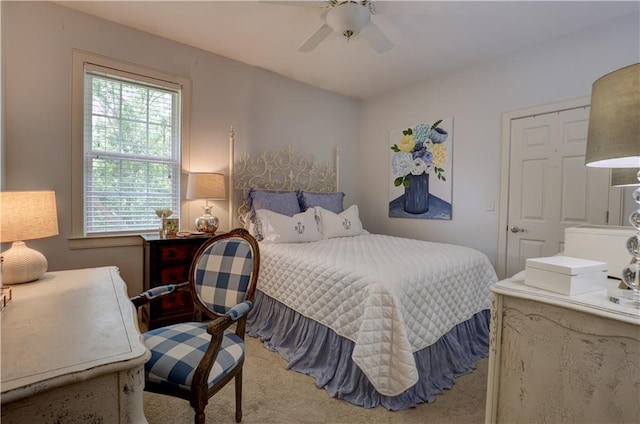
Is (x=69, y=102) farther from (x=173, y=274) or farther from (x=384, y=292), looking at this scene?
(x=384, y=292)

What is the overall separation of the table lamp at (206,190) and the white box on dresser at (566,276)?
2616mm

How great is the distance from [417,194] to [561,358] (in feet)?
10.2

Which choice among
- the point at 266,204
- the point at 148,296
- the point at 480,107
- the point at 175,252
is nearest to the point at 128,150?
the point at 175,252

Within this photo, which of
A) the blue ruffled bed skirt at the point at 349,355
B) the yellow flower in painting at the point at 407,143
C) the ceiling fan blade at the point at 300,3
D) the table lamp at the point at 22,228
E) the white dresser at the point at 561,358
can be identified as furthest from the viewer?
the yellow flower in painting at the point at 407,143

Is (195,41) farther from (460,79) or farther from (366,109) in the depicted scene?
(460,79)

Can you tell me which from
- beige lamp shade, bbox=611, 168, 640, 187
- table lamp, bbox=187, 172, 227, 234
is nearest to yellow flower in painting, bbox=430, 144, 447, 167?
beige lamp shade, bbox=611, 168, 640, 187

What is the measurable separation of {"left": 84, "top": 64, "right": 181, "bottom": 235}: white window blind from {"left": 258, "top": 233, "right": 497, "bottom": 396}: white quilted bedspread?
4.21 feet

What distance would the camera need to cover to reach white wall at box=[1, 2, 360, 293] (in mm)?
2252

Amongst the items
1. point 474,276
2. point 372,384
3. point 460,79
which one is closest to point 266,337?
point 372,384

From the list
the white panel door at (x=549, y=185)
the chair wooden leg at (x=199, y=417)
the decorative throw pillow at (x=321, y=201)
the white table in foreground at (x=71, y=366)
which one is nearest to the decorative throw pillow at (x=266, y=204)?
the decorative throw pillow at (x=321, y=201)

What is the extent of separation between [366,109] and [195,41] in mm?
2503

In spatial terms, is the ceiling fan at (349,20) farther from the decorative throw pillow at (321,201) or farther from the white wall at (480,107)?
the decorative throw pillow at (321,201)

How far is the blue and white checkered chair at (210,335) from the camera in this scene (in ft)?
4.04

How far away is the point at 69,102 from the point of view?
2441 mm
